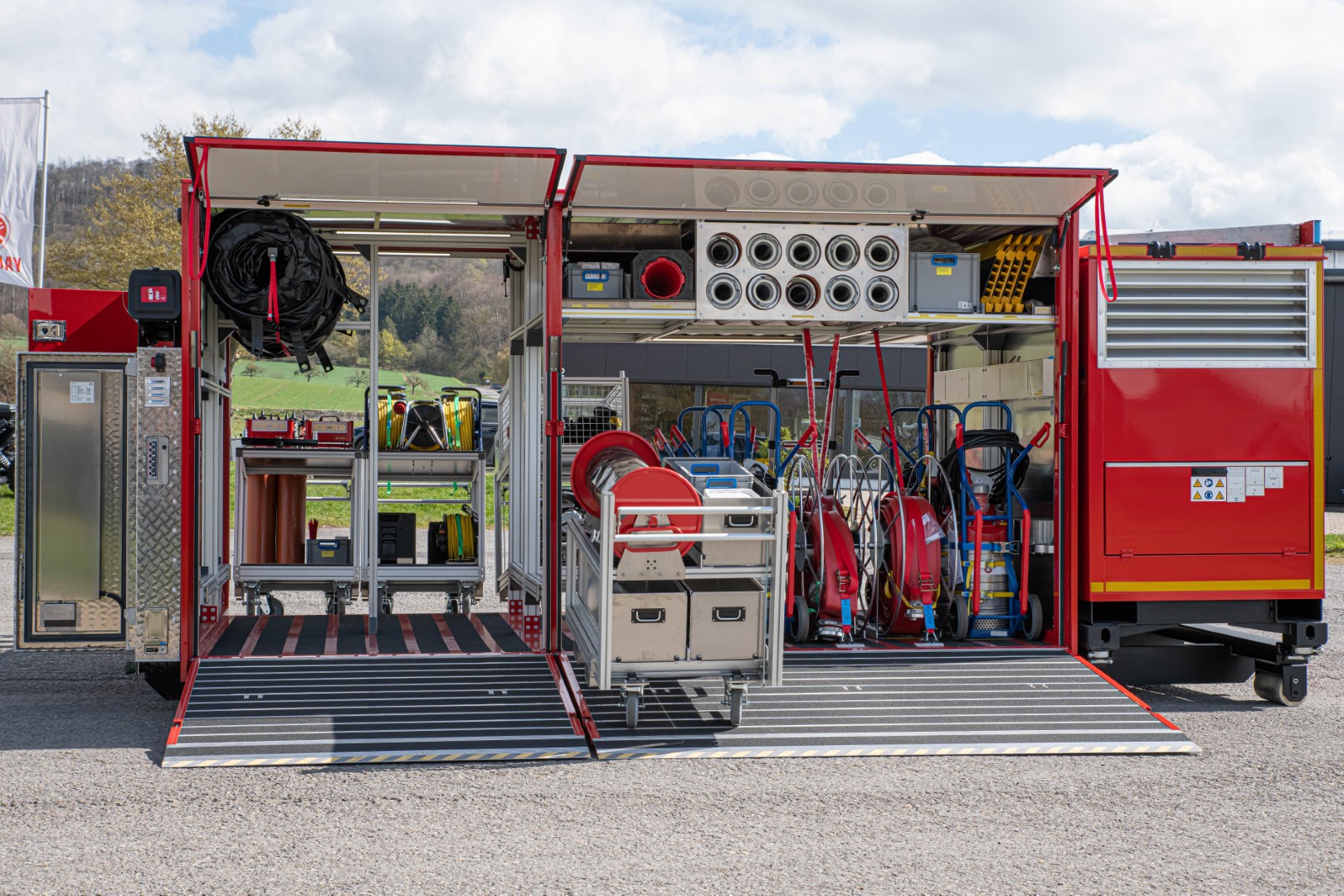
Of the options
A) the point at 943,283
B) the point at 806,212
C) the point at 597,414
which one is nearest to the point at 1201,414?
the point at 943,283

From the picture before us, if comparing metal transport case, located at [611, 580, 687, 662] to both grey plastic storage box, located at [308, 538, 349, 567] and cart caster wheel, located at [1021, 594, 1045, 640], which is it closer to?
cart caster wheel, located at [1021, 594, 1045, 640]

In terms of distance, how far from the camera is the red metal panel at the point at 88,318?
7.08 metres

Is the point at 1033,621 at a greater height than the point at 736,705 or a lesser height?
greater

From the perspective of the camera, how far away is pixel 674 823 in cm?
507

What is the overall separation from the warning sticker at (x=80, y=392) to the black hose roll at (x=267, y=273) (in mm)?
864

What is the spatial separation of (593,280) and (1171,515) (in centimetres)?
385

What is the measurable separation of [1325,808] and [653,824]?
3.02m

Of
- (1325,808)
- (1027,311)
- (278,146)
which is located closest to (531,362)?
(278,146)

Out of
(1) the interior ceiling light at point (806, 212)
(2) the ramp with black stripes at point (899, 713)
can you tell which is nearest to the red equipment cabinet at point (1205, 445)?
(2) the ramp with black stripes at point (899, 713)

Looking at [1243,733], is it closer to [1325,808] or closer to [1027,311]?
[1325,808]

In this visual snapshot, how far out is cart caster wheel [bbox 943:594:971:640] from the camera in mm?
7871

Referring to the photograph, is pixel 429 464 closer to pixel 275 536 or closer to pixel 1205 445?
pixel 275 536

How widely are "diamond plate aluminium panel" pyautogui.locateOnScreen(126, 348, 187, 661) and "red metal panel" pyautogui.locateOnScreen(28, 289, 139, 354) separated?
0.51 meters

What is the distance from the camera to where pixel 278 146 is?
6.18m
